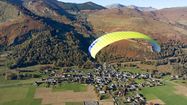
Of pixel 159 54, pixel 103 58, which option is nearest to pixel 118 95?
pixel 103 58

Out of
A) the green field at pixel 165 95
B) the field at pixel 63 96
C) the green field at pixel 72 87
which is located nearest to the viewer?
the field at pixel 63 96

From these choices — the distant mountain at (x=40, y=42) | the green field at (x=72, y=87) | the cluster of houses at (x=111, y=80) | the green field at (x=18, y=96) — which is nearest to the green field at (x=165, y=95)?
the cluster of houses at (x=111, y=80)

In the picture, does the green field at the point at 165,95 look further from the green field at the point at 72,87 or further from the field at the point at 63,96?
the green field at the point at 72,87

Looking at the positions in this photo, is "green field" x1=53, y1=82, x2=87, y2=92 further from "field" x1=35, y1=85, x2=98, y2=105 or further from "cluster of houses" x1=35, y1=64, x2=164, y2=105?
"cluster of houses" x1=35, y1=64, x2=164, y2=105

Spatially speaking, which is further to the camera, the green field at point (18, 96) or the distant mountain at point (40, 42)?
the distant mountain at point (40, 42)

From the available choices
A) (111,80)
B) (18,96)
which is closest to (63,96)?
(18,96)

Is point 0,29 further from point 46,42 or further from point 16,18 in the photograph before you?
point 46,42

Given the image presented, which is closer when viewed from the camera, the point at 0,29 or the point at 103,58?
the point at 103,58
